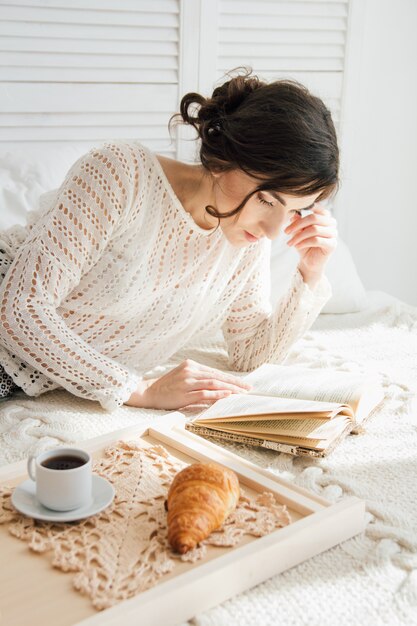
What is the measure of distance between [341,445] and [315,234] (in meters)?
0.50

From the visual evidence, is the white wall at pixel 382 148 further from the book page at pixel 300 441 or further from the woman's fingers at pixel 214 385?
the book page at pixel 300 441

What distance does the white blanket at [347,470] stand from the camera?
0.91 metres

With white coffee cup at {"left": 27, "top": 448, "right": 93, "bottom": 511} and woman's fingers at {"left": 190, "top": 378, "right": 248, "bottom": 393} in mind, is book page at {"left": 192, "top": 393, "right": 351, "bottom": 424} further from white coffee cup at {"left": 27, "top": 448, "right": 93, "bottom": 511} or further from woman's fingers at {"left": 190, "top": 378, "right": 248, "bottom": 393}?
white coffee cup at {"left": 27, "top": 448, "right": 93, "bottom": 511}

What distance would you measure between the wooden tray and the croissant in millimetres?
30

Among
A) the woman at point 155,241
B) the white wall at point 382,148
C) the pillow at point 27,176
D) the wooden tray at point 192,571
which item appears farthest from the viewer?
the white wall at point 382,148

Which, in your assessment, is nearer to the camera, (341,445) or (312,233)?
(341,445)

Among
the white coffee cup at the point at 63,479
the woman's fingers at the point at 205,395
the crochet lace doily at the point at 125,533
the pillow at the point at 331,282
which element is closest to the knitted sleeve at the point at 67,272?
the woman's fingers at the point at 205,395

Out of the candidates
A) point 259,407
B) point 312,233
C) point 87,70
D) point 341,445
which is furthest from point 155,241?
point 87,70

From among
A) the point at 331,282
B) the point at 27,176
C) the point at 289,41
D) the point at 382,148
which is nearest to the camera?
the point at 27,176

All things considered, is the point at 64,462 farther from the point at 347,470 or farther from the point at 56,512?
the point at 347,470

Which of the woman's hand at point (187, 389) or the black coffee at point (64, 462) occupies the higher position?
the black coffee at point (64, 462)

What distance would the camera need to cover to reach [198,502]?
3.19 feet

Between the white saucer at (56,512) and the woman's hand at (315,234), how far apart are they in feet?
2.62

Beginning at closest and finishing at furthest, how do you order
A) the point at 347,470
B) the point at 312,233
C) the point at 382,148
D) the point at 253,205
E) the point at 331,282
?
1. the point at 347,470
2. the point at 253,205
3. the point at 312,233
4. the point at 331,282
5. the point at 382,148
